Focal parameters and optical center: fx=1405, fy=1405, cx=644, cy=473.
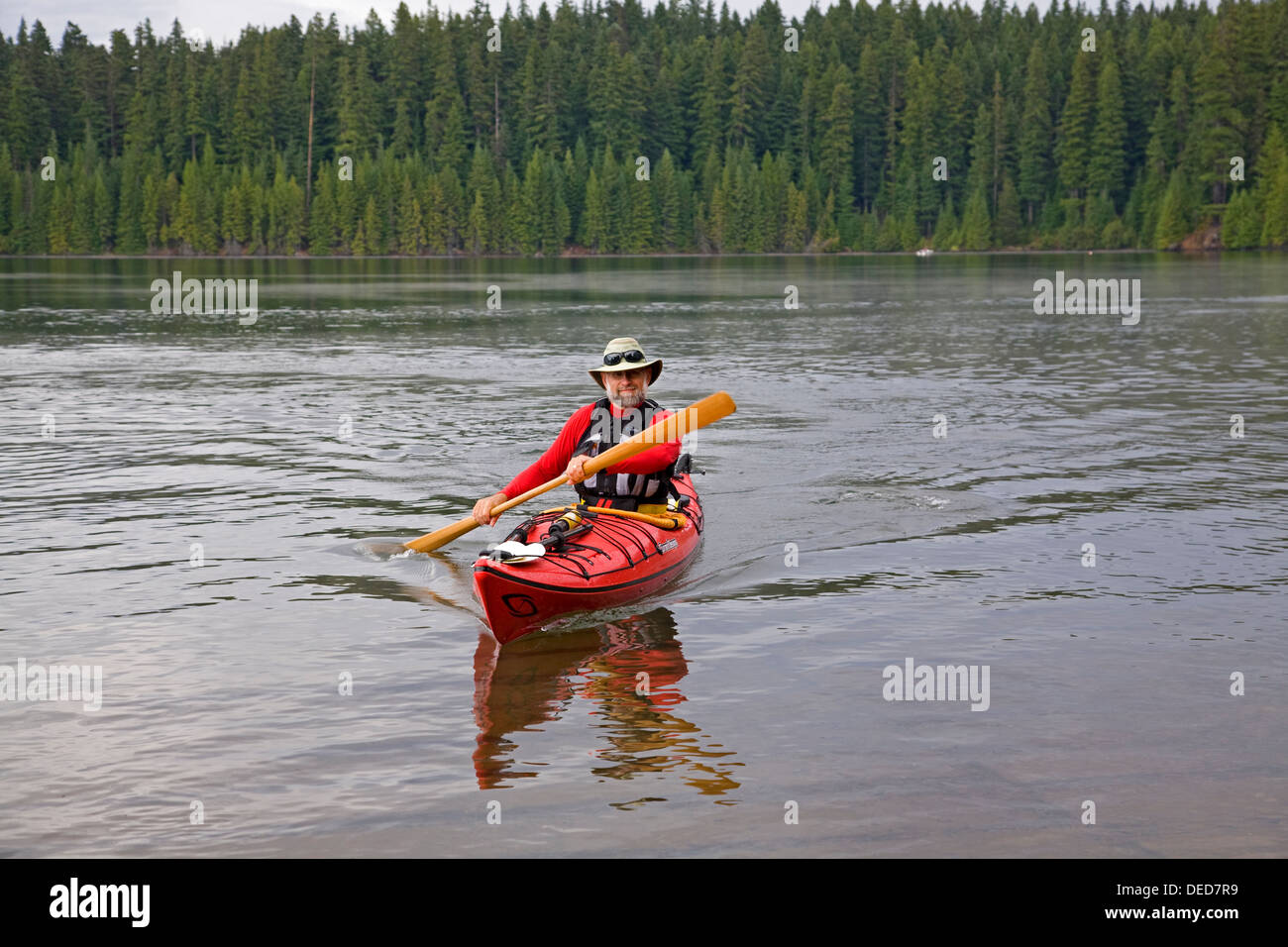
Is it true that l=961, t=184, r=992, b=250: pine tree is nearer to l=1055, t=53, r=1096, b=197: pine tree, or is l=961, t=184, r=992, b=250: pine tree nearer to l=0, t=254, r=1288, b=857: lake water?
l=1055, t=53, r=1096, b=197: pine tree

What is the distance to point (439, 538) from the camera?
47.0 feet

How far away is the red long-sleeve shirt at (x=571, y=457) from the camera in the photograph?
13.4m

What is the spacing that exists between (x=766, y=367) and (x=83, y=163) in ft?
440

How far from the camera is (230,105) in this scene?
17138 cm

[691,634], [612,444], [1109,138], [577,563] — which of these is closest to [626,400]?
[612,444]

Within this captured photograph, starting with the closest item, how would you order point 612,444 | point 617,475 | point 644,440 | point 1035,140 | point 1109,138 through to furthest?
point 644,440 → point 612,444 → point 617,475 → point 1109,138 → point 1035,140

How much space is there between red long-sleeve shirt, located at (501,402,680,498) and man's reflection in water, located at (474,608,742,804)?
1514 millimetres

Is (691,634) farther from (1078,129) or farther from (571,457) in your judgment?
(1078,129)

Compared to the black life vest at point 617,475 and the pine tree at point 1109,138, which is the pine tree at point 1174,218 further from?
the black life vest at point 617,475

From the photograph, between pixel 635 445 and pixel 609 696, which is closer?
pixel 609 696

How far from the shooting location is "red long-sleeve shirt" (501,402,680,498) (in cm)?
1343

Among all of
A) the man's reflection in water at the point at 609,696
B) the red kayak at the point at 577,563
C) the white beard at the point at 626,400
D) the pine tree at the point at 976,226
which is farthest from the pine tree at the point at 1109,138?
the man's reflection in water at the point at 609,696

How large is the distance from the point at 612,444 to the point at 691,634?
7.75ft

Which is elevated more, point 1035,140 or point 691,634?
point 1035,140
